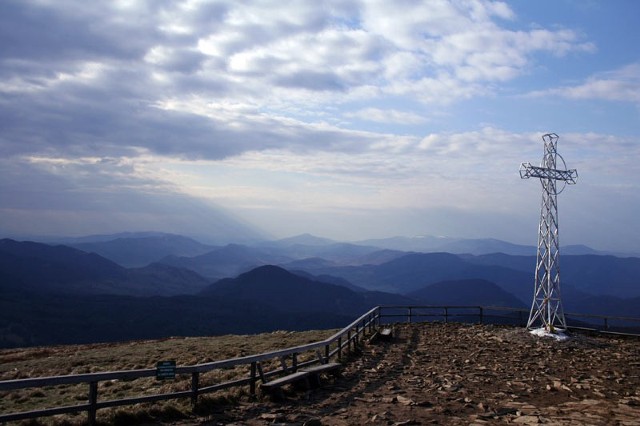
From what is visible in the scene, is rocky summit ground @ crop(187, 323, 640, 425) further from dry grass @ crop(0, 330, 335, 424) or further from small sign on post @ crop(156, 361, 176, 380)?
dry grass @ crop(0, 330, 335, 424)

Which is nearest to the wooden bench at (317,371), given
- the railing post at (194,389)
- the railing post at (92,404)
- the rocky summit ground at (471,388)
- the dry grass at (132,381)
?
the rocky summit ground at (471,388)

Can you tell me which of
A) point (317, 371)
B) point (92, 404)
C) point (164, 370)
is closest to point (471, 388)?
point (317, 371)

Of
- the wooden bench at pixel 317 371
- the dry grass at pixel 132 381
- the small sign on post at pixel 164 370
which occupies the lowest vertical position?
the dry grass at pixel 132 381

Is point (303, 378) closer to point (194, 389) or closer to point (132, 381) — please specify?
point (194, 389)

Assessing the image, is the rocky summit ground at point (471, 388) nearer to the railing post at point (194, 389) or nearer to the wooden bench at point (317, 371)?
the wooden bench at point (317, 371)

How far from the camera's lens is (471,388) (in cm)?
1394

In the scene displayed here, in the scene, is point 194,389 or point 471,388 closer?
point 194,389

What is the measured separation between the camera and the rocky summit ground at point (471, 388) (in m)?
10.7

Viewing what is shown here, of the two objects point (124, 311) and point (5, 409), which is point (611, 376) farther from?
point (124, 311)

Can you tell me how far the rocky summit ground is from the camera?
10.7m

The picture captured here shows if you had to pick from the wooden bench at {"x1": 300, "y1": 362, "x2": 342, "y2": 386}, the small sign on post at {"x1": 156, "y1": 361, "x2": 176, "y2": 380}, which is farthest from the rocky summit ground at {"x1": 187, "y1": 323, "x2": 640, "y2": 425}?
the small sign on post at {"x1": 156, "y1": 361, "x2": 176, "y2": 380}

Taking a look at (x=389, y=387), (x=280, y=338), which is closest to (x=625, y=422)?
(x=389, y=387)

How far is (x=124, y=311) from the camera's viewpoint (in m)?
188

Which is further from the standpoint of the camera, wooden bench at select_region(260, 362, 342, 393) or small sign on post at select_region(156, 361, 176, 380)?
wooden bench at select_region(260, 362, 342, 393)
